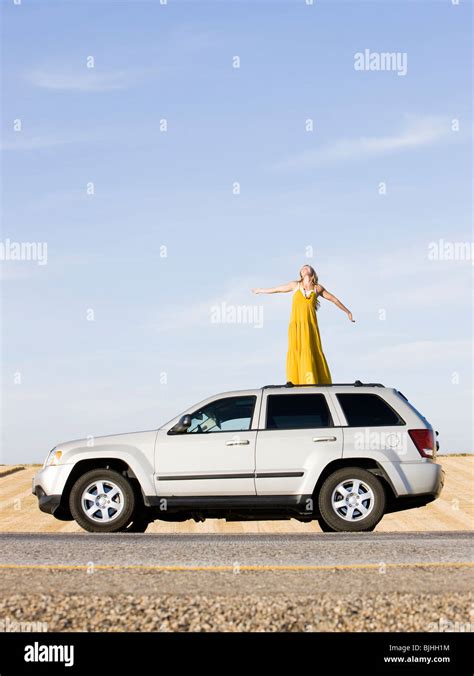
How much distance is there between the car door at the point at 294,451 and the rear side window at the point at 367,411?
0.65ft

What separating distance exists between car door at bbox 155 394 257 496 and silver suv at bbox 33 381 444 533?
0.04 feet

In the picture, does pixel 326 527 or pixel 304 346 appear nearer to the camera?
pixel 326 527

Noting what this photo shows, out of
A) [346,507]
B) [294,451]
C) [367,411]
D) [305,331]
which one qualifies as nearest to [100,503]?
[294,451]

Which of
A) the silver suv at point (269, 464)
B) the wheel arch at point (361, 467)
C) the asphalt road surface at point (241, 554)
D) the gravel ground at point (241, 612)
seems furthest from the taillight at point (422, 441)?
the gravel ground at point (241, 612)

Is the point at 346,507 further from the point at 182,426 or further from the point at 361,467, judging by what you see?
the point at 182,426

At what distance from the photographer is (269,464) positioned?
472 inches

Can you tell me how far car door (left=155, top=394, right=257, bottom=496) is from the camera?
12.0 m

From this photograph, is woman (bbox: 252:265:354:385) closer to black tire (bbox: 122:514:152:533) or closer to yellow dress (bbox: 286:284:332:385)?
yellow dress (bbox: 286:284:332:385)

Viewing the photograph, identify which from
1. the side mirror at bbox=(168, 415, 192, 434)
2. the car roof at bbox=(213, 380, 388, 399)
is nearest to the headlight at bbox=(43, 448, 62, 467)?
the side mirror at bbox=(168, 415, 192, 434)

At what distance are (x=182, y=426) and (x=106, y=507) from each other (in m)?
1.46

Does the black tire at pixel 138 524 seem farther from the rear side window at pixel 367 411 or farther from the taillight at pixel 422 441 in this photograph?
the taillight at pixel 422 441

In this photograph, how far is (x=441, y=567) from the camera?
27.9ft
